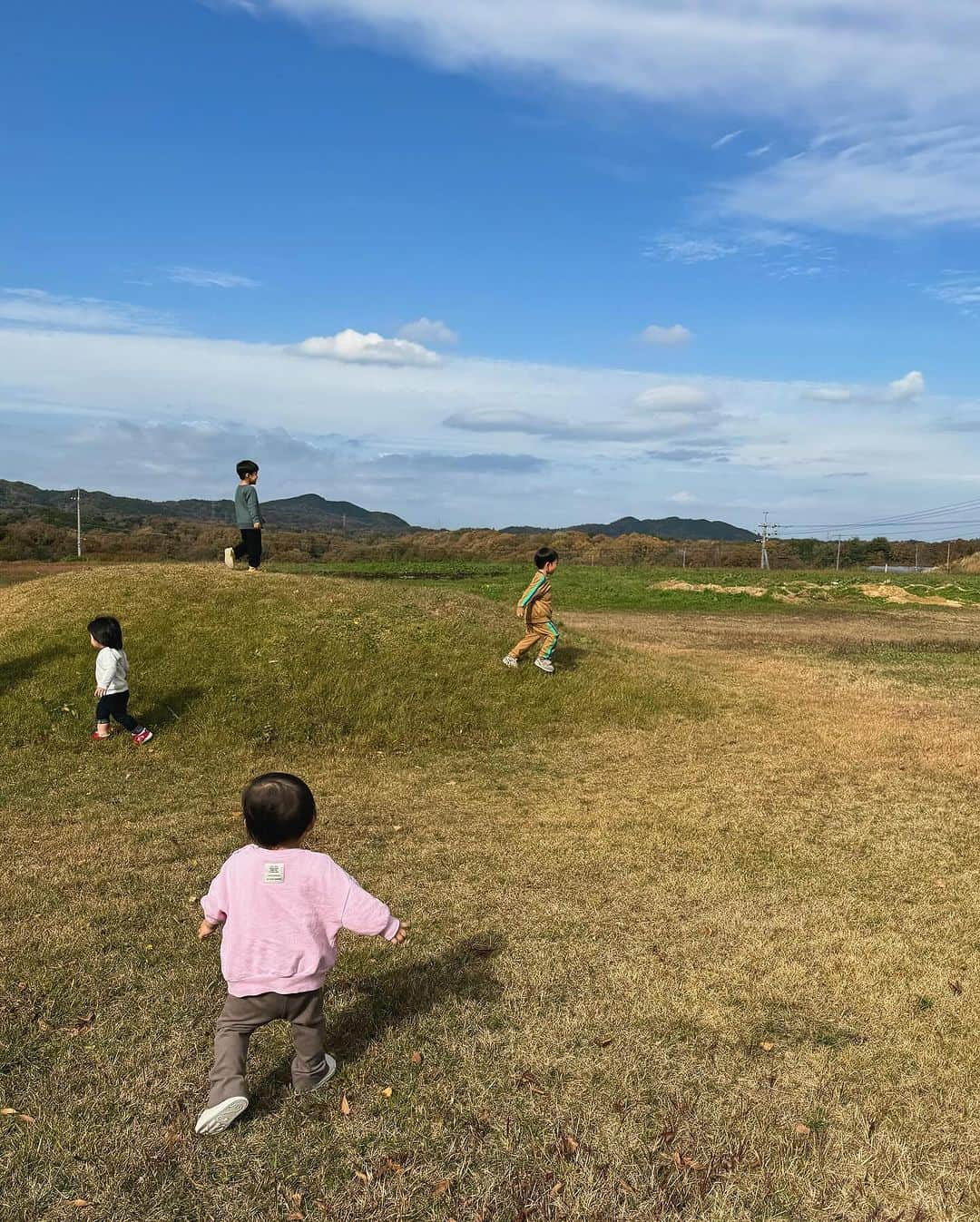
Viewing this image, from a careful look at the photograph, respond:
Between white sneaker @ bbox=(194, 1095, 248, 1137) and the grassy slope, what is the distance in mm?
62

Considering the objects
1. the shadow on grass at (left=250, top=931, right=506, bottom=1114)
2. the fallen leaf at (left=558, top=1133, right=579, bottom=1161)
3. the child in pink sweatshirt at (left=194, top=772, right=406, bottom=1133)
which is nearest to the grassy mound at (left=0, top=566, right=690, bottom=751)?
the shadow on grass at (left=250, top=931, right=506, bottom=1114)

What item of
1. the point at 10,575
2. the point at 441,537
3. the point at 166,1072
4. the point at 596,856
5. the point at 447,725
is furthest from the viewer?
the point at 441,537

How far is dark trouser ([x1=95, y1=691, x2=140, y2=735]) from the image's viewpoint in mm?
10750

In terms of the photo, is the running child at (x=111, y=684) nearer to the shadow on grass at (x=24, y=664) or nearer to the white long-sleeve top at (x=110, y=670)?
the white long-sleeve top at (x=110, y=670)

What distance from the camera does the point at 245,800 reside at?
3957 mm

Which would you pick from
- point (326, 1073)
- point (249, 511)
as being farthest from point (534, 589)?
point (326, 1073)

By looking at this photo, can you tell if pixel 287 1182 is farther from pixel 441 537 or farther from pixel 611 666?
pixel 441 537

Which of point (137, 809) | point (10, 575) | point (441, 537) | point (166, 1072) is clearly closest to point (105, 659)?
point (137, 809)

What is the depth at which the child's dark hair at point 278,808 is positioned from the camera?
3941mm

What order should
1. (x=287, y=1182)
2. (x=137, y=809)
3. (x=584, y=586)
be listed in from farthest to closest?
(x=584, y=586), (x=137, y=809), (x=287, y=1182)

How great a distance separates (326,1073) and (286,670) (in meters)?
8.95

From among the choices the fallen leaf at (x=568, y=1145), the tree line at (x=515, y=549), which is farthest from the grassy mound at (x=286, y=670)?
the tree line at (x=515, y=549)

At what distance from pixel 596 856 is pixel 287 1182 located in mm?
4343

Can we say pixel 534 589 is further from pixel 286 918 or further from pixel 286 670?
pixel 286 918
